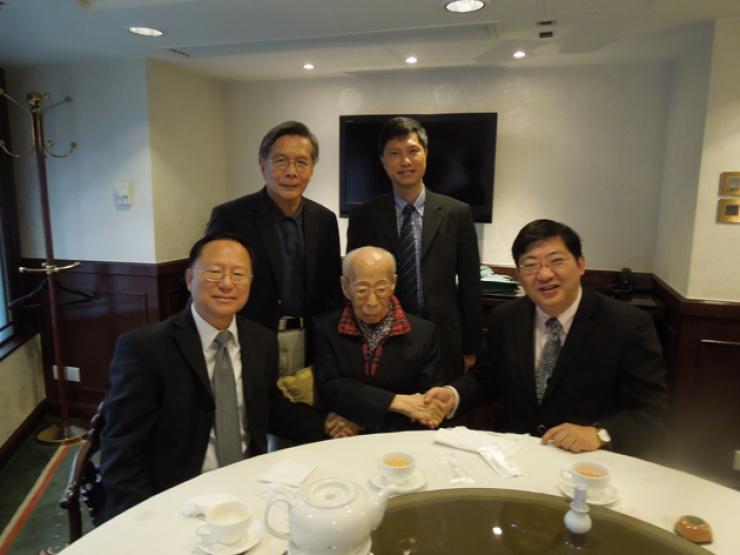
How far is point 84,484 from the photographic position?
1.55 m

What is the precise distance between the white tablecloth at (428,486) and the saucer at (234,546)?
2 centimetres

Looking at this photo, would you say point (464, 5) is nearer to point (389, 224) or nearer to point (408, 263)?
point (389, 224)

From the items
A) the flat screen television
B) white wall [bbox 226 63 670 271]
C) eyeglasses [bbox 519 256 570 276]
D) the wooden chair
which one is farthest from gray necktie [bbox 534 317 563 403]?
white wall [bbox 226 63 670 271]

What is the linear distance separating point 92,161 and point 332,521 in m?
3.29

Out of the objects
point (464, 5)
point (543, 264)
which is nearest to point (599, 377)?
point (543, 264)

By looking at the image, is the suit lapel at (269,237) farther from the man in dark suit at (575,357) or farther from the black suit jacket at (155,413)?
the man in dark suit at (575,357)

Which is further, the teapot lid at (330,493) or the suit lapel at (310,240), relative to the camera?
the suit lapel at (310,240)

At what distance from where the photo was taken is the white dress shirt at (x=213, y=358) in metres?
1.57

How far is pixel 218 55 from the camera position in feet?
10.4

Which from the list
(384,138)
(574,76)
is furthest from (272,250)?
(574,76)

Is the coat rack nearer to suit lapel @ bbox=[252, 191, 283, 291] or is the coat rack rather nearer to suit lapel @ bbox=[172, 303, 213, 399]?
suit lapel @ bbox=[252, 191, 283, 291]

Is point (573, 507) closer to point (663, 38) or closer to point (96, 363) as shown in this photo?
point (663, 38)

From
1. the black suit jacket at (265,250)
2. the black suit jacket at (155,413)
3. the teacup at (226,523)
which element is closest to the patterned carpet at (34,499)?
the black suit jacket at (155,413)

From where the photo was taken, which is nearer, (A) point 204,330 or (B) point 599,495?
(B) point 599,495
